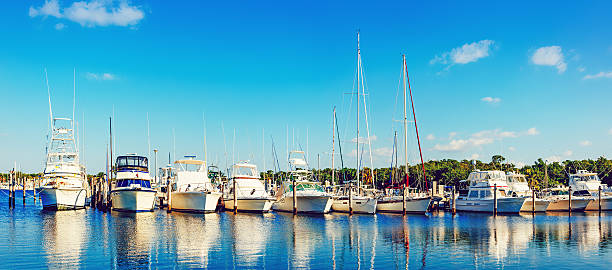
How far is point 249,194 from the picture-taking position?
5928cm

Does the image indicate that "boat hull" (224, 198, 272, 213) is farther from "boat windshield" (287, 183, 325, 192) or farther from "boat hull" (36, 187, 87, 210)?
"boat hull" (36, 187, 87, 210)

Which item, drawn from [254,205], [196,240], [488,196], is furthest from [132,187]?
[488,196]

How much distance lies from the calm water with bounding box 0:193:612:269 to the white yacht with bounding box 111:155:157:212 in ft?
28.0

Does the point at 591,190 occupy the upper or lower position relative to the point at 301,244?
upper

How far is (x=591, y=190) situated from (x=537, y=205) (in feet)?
29.3

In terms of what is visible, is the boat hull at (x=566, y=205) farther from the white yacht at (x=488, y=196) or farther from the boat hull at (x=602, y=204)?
the white yacht at (x=488, y=196)

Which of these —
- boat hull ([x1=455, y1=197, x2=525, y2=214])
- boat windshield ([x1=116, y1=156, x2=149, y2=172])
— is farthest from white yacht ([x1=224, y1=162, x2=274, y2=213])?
boat hull ([x1=455, y1=197, x2=525, y2=214])

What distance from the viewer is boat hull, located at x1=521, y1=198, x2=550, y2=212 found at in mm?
62094

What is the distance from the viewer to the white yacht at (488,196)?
197 ft

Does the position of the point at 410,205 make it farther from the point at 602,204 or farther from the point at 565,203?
the point at 602,204

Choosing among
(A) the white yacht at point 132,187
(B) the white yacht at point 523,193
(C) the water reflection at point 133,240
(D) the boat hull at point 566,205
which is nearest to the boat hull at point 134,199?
(A) the white yacht at point 132,187

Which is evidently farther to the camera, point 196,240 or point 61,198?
point 61,198

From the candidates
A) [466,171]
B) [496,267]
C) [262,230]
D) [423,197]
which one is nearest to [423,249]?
[496,267]

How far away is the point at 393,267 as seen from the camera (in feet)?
→ 79.3
